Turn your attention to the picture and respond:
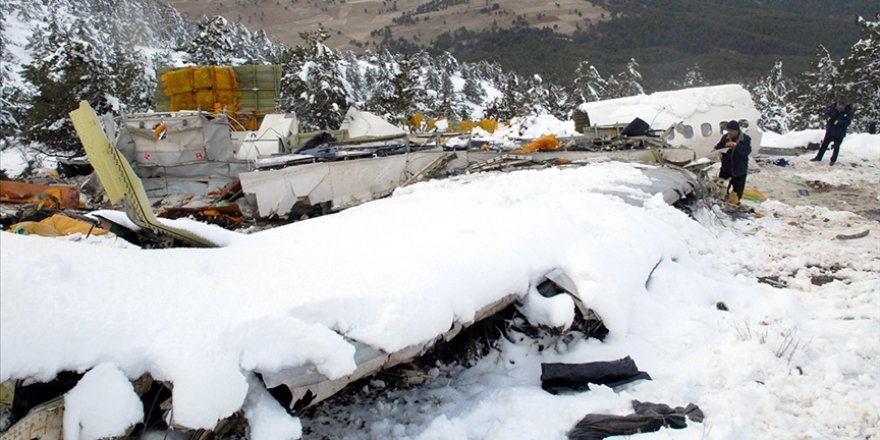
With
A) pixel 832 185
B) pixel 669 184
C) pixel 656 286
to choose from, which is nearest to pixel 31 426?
pixel 656 286

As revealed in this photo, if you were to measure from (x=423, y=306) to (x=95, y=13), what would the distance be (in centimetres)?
8976

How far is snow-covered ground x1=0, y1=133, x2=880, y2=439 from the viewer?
7.79 feet

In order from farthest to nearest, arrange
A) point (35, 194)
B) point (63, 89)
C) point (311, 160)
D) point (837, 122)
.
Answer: point (63, 89) → point (837, 122) → point (311, 160) → point (35, 194)

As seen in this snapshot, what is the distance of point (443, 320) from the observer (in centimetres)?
330

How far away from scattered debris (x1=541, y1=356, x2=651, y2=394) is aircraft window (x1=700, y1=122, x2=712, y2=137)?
17010mm

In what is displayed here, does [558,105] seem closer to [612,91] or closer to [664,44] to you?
[612,91]

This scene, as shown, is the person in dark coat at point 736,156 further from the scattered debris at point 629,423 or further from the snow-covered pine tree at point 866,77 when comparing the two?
the snow-covered pine tree at point 866,77

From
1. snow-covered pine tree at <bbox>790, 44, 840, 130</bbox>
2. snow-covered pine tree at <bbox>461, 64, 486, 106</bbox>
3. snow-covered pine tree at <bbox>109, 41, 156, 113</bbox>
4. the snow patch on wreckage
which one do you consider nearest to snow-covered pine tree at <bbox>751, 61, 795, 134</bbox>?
snow-covered pine tree at <bbox>790, 44, 840, 130</bbox>

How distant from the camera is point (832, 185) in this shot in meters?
13.7

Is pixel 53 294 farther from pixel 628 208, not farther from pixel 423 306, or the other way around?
pixel 628 208

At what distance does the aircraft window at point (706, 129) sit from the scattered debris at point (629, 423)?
17482mm

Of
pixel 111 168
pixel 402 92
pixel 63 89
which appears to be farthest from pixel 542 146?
pixel 402 92

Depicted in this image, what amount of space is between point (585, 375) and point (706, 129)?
17.4 meters

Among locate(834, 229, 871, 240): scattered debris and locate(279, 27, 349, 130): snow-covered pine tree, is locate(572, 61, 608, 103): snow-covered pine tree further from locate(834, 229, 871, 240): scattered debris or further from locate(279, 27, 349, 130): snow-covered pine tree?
locate(834, 229, 871, 240): scattered debris
